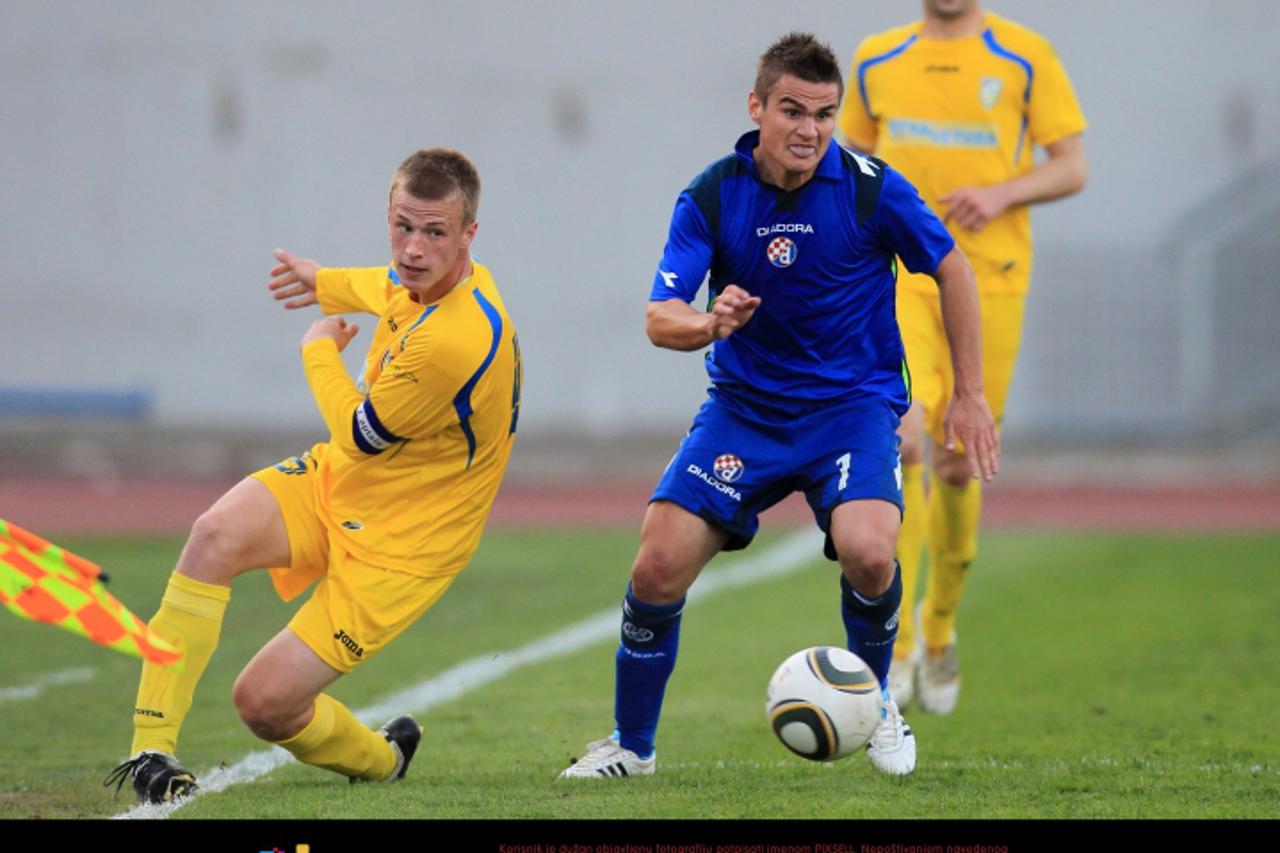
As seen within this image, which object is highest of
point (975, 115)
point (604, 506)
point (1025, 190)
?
point (975, 115)

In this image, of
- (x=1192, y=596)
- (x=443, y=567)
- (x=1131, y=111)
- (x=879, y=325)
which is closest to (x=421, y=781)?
(x=443, y=567)

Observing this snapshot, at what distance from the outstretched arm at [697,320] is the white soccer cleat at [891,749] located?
1369mm

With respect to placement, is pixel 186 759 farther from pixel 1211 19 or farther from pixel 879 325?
pixel 1211 19

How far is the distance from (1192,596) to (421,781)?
7758 millimetres

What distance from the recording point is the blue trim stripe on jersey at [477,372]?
17.6ft

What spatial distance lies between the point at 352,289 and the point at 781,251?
4.70 ft

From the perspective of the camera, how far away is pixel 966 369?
549 centimetres

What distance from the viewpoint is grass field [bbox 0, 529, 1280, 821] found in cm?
494

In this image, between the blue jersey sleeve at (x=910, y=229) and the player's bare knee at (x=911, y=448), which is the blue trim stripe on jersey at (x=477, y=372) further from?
the player's bare knee at (x=911, y=448)

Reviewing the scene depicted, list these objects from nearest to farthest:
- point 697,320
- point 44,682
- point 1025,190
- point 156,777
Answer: point 697,320
point 156,777
point 1025,190
point 44,682

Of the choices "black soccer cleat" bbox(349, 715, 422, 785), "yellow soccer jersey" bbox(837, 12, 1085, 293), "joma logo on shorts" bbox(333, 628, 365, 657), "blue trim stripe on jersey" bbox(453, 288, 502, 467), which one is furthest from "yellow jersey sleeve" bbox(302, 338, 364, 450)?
"yellow soccer jersey" bbox(837, 12, 1085, 293)

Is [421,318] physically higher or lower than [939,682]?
higher

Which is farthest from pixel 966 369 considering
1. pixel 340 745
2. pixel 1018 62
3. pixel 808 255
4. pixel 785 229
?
pixel 340 745

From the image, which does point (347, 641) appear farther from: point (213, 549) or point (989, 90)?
point (989, 90)
